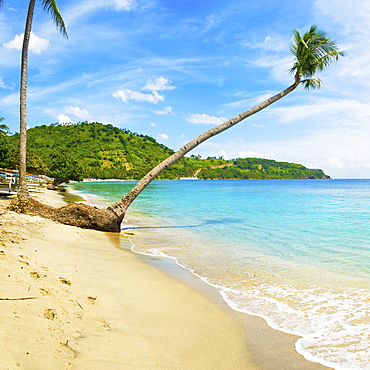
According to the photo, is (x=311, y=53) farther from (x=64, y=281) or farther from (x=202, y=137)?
(x=64, y=281)

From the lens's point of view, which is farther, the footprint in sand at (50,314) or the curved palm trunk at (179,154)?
the curved palm trunk at (179,154)

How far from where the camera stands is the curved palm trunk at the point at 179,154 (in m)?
12.9

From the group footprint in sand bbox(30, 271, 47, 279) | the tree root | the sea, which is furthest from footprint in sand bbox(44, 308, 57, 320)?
the tree root

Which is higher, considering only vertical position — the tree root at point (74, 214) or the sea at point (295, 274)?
the tree root at point (74, 214)

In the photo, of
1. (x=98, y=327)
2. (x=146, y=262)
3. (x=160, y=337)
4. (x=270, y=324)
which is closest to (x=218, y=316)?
(x=270, y=324)

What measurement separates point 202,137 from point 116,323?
11.2 m

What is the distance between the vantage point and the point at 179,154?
14148mm

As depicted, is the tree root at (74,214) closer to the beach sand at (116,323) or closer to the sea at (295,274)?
the sea at (295,274)

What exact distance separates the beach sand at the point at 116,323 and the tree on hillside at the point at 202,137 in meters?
5.39

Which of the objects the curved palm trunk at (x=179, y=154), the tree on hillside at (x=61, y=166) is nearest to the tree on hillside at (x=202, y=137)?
the curved palm trunk at (x=179, y=154)

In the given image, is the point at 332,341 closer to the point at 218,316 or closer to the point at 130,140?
the point at 218,316

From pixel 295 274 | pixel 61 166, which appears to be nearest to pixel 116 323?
pixel 295 274

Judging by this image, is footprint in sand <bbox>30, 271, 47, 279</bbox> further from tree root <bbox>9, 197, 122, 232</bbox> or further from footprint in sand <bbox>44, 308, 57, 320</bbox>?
tree root <bbox>9, 197, 122, 232</bbox>

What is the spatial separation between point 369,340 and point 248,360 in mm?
1794
